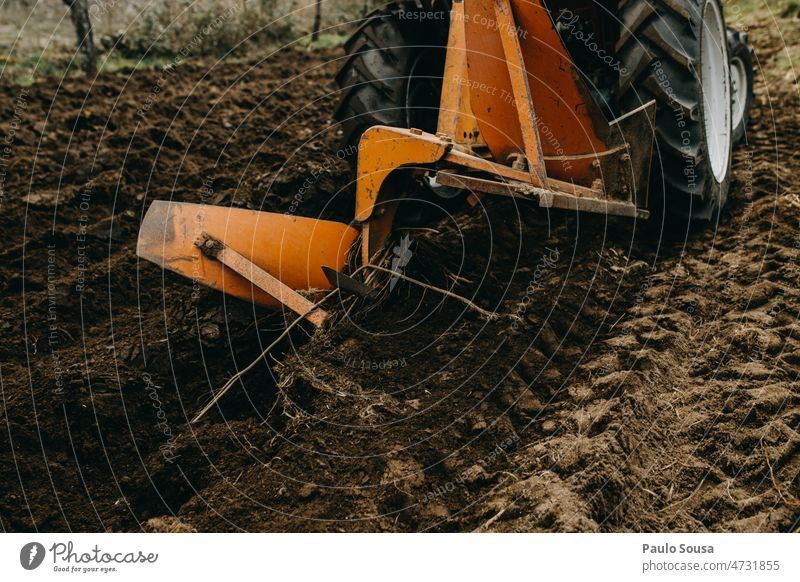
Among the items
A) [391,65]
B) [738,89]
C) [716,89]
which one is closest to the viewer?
[391,65]

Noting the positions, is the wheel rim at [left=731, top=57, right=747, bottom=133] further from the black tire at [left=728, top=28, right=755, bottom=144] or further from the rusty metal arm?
the rusty metal arm

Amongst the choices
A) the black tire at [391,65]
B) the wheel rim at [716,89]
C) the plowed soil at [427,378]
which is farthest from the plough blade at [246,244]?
the wheel rim at [716,89]

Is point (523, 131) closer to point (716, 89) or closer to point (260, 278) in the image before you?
point (260, 278)

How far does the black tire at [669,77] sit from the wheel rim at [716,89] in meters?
0.48

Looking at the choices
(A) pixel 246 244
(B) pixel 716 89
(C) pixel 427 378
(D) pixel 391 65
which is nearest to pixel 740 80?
(B) pixel 716 89

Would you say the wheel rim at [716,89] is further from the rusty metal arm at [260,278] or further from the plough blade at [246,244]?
the rusty metal arm at [260,278]

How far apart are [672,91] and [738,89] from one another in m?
2.17

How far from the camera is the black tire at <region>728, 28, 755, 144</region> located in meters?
5.64

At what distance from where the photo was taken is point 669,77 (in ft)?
13.1

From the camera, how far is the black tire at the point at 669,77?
3.95 meters

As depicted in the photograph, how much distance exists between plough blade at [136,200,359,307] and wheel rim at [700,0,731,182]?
2053mm

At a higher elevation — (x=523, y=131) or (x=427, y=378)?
(x=523, y=131)

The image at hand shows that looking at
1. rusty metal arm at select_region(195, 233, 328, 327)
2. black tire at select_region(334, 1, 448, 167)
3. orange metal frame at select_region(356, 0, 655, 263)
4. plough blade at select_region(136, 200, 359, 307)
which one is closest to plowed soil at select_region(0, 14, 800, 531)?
rusty metal arm at select_region(195, 233, 328, 327)
